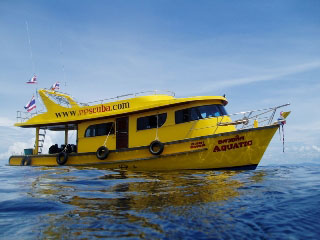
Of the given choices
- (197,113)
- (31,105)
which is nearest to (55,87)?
(31,105)

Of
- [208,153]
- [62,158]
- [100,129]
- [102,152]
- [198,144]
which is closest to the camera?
[208,153]

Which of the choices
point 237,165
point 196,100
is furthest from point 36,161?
point 237,165

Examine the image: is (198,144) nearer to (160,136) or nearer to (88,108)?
(160,136)

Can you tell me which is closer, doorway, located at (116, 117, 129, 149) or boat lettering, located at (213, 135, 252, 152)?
boat lettering, located at (213, 135, 252, 152)

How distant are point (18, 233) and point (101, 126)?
421 inches

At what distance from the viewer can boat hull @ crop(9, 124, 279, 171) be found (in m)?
9.59

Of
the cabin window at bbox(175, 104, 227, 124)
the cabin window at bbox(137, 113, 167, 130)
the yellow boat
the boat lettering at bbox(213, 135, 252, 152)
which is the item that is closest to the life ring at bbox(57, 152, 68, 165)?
the yellow boat

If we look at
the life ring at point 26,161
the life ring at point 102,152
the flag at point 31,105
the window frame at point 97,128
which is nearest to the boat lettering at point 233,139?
the life ring at point 102,152

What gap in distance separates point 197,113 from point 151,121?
2311 mm

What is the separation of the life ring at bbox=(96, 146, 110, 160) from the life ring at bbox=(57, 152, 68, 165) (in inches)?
92.0

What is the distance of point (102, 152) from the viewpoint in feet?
41.1

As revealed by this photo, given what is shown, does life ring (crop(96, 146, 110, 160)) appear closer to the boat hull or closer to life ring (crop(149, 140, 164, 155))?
the boat hull

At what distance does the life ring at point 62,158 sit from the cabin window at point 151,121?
4.73m

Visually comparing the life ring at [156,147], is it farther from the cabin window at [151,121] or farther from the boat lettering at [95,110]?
the boat lettering at [95,110]
